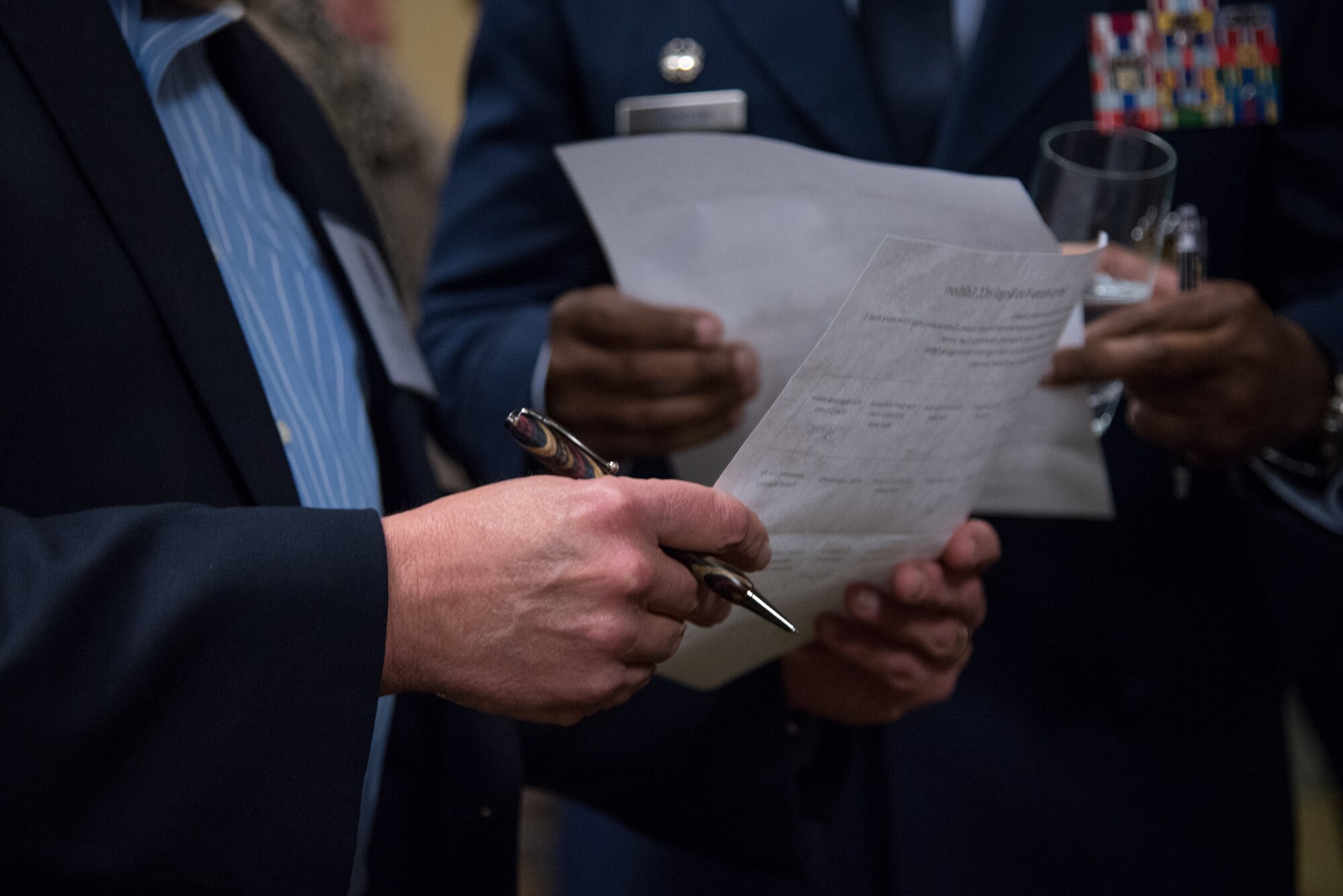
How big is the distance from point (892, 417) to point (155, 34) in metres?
0.60

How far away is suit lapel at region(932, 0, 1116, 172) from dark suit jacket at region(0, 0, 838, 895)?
0.68 metres

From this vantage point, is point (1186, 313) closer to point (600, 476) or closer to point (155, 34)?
point (600, 476)

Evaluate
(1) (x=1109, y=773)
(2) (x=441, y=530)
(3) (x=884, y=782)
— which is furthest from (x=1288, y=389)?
(2) (x=441, y=530)

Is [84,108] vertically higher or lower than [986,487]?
higher

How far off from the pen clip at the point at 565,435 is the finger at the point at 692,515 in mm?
51

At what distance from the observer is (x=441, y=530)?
533 mm

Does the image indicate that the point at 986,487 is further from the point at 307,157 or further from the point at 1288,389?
the point at 307,157

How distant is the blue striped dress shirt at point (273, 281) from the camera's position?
0.75 metres

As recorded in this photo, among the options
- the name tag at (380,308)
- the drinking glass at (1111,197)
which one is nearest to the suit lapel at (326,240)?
the name tag at (380,308)

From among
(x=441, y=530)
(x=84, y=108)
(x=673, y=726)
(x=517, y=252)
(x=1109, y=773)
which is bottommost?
(x=1109, y=773)

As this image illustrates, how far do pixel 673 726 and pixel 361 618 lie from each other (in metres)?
0.50

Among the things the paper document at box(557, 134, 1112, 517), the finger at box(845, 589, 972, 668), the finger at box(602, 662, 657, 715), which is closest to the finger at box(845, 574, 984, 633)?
the finger at box(845, 589, 972, 668)

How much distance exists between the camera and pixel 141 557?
1.61 ft

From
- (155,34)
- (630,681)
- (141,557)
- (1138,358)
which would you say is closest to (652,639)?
(630,681)
